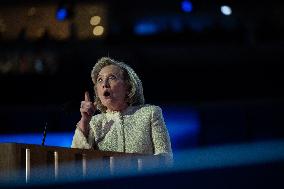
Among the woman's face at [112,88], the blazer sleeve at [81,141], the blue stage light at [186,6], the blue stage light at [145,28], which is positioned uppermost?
the blue stage light at [145,28]

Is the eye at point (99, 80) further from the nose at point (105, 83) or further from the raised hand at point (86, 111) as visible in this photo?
the raised hand at point (86, 111)

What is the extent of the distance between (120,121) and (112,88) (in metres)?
0.15

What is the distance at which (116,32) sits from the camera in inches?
346

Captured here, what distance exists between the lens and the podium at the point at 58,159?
2086mm

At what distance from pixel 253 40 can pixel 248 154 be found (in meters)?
7.22

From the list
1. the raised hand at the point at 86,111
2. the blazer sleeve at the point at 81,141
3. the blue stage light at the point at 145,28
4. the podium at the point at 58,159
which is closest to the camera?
the podium at the point at 58,159

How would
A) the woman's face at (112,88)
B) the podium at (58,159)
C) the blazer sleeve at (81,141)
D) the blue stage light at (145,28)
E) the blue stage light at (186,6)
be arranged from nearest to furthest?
the podium at (58,159)
the blazer sleeve at (81,141)
the woman's face at (112,88)
the blue stage light at (186,6)
the blue stage light at (145,28)

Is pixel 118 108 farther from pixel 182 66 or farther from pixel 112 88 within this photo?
pixel 182 66

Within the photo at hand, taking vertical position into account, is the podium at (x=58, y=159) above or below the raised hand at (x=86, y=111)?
below

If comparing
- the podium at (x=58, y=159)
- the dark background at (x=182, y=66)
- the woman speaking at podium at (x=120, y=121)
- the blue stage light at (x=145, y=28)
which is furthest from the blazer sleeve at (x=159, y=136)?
the blue stage light at (x=145, y=28)

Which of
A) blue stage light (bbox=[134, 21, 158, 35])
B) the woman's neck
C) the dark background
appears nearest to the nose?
the woman's neck

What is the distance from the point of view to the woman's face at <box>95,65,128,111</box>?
2.90 meters

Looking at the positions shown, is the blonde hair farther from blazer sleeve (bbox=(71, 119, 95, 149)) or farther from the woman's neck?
blazer sleeve (bbox=(71, 119, 95, 149))

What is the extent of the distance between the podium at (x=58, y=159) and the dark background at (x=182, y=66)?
4.62 m
